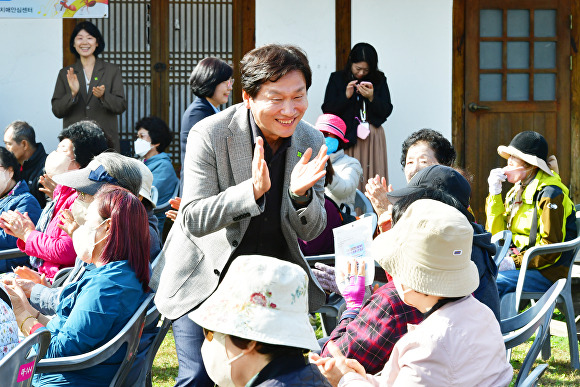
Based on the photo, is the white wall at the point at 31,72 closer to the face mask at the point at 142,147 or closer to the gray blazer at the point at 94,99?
the gray blazer at the point at 94,99

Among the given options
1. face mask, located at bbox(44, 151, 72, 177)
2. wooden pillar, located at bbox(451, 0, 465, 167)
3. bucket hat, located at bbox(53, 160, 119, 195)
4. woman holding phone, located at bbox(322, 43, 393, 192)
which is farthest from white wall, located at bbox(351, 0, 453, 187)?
bucket hat, located at bbox(53, 160, 119, 195)

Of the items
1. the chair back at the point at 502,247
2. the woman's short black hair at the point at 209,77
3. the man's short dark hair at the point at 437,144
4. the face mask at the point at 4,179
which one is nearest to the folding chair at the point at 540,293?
the chair back at the point at 502,247

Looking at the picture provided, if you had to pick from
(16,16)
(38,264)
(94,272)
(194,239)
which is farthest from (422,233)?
(16,16)

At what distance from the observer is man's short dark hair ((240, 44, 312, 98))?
3004 millimetres

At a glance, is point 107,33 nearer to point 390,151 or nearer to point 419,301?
point 390,151

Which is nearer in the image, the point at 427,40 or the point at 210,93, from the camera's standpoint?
the point at 210,93

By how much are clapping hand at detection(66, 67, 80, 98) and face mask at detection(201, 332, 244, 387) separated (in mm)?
6105

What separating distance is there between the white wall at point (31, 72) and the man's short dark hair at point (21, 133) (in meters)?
0.81

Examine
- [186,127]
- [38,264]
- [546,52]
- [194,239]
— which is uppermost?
[546,52]

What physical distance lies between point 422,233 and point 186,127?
3.53 m

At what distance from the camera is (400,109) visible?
334 inches

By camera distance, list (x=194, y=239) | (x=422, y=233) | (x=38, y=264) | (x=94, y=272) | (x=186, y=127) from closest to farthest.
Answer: (x=422, y=233) → (x=194, y=239) → (x=94, y=272) → (x=38, y=264) → (x=186, y=127)

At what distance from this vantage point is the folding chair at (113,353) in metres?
3.12

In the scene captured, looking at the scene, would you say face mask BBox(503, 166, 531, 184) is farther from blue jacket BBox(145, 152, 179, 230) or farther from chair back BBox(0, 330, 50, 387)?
chair back BBox(0, 330, 50, 387)
